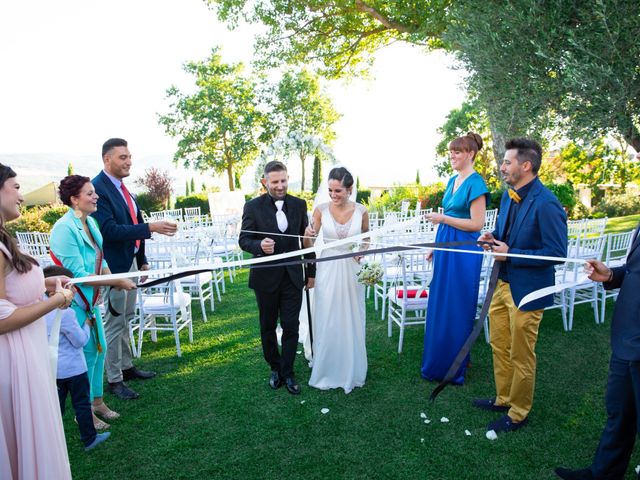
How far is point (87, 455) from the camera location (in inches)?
129

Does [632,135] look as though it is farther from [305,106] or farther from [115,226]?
[305,106]

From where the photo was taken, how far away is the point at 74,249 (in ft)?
10.9

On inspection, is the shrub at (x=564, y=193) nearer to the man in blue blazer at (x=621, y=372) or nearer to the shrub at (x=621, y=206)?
the shrub at (x=621, y=206)

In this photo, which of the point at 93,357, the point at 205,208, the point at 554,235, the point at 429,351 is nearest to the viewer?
the point at 554,235

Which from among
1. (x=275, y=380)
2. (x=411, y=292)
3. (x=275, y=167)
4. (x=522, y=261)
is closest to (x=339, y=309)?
(x=275, y=380)

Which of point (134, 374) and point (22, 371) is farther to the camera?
point (134, 374)

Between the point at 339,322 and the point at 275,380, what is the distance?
865mm

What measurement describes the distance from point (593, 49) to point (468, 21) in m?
1.87

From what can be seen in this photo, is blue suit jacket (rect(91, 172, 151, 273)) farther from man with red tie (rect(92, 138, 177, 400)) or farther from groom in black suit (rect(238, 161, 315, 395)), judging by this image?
groom in black suit (rect(238, 161, 315, 395))

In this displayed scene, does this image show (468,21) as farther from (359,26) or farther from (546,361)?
(359,26)

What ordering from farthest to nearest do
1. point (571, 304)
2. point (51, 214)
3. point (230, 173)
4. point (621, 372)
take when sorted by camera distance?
point (230, 173) < point (51, 214) < point (571, 304) < point (621, 372)

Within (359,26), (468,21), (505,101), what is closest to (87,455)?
(505,101)

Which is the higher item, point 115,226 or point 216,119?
point 216,119

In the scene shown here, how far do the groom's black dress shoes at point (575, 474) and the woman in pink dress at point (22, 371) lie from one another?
2.95 m
